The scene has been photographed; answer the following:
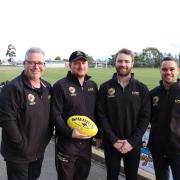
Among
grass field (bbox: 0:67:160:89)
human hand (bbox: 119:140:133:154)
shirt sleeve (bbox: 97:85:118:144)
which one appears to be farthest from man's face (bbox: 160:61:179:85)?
grass field (bbox: 0:67:160:89)

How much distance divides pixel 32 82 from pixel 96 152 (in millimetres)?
3060

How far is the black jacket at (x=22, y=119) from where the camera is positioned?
3.76 meters

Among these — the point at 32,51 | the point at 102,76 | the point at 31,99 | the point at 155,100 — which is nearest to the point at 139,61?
the point at 102,76

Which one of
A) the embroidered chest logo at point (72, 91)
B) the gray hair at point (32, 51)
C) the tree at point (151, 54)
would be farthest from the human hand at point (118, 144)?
the tree at point (151, 54)

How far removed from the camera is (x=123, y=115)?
4.20m

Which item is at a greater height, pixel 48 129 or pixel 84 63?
pixel 84 63

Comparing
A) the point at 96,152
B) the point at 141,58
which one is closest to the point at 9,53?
the point at 141,58

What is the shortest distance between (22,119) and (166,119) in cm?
175

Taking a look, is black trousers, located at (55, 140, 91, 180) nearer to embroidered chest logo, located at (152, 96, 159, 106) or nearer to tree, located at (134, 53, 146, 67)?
embroidered chest logo, located at (152, 96, 159, 106)

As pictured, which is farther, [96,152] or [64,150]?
[96,152]

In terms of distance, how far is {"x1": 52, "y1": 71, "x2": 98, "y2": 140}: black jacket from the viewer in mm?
4109

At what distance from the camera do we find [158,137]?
4215mm

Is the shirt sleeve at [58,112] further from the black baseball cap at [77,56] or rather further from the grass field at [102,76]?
the grass field at [102,76]

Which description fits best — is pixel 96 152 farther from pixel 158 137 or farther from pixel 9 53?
pixel 9 53
